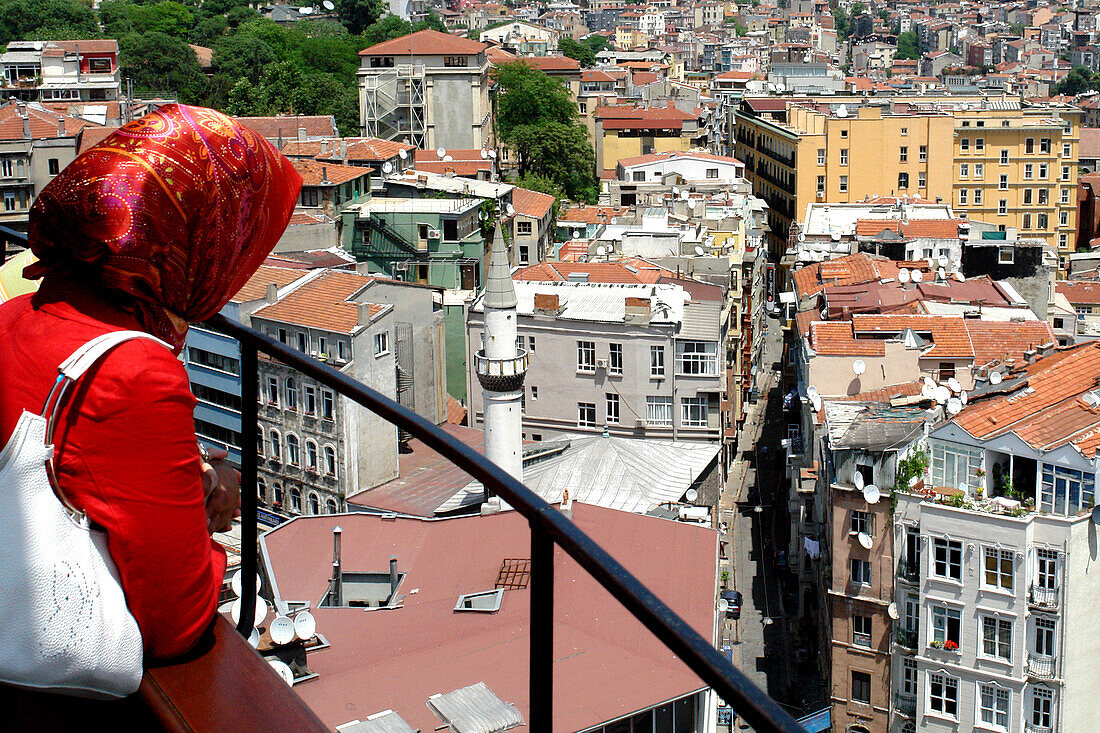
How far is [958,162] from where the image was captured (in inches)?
1410

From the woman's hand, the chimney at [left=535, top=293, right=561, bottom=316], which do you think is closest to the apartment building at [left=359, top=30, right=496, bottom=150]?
the chimney at [left=535, top=293, right=561, bottom=316]

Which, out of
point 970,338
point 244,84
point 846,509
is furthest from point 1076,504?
point 244,84

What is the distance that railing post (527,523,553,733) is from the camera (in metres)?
1.30

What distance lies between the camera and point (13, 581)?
148cm

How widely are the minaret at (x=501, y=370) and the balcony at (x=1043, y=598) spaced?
260 inches

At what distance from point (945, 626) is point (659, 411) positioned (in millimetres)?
7646

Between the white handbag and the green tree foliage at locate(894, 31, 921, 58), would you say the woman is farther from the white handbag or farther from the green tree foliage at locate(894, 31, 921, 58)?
the green tree foliage at locate(894, 31, 921, 58)

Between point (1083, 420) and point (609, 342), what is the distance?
8.17 metres

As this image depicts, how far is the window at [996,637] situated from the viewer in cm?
1187

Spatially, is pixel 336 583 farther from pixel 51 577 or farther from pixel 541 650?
pixel 541 650

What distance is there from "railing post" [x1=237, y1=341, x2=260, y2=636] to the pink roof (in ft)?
9.77

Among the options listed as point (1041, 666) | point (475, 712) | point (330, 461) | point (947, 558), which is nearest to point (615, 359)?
point (330, 461)

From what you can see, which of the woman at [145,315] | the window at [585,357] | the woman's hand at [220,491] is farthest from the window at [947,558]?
the woman at [145,315]

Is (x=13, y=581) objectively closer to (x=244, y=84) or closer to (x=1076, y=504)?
(x=1076, y=504)
